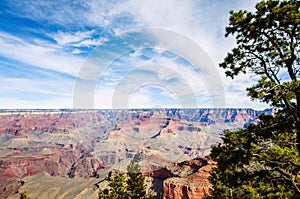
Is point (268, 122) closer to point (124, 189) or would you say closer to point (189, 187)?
point (124, 189)

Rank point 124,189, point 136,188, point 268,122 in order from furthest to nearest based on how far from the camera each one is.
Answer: point 136,188, point 124,189, point 268,122

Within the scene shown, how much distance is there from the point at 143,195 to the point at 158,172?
7007 centimetres

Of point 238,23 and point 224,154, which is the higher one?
point 238,23

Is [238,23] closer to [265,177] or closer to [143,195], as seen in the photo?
[265,177]

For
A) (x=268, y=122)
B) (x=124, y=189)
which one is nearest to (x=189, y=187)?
(x=124, y=189)

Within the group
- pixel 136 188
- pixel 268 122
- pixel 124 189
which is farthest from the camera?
pixel 136 188

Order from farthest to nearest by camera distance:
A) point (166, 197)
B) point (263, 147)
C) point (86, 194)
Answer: point (86, 194) < point (166, 197) < point (263, 147)

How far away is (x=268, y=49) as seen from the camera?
9406 mm

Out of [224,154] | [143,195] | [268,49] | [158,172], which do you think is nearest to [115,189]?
[143,195]

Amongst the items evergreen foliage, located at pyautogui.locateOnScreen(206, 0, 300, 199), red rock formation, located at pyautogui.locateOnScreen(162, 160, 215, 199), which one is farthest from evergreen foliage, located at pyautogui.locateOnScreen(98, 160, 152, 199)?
red rock formation, located at pyautogui.locateOnScreen(162, 160, 215, 199)

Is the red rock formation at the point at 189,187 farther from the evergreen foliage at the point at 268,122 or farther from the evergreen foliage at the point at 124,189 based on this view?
the evergreen foliage at the point at 268,122

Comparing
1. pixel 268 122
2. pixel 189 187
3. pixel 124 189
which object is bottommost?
pixel 189 187

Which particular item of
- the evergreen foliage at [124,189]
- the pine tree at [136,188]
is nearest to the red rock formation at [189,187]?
the evergreen foliage at [124,189]

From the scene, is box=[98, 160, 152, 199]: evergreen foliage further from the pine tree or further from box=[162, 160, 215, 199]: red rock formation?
box=[162, 160, 215, 199]: red rock formation
